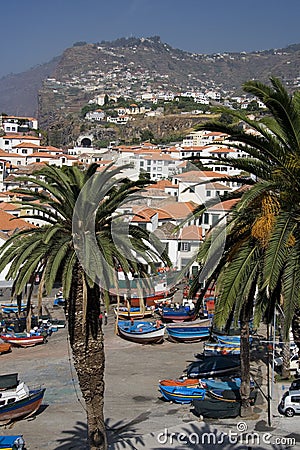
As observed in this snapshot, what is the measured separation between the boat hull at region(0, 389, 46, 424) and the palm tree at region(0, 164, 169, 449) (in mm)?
7118

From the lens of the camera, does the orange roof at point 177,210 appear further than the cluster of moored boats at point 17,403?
Yes

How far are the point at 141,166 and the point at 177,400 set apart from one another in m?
62.7

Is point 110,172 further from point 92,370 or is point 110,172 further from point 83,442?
point 83,442

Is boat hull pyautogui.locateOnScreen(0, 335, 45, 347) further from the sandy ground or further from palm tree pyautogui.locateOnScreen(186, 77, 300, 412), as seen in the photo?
palm tree pyautogui.locateOnScreen(186, 77, 300, 412)

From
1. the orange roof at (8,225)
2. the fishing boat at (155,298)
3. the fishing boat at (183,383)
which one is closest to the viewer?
the fishing boat at (183,383)

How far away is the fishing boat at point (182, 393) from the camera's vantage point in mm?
19534

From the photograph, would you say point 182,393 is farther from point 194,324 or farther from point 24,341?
point 24,341

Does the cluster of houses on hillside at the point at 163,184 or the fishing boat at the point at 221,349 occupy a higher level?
the cluster of houses on hillside at the point at 163,184

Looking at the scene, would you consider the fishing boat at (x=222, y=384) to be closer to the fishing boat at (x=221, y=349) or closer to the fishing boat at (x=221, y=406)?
the fishing boat at (x=221, y=406)

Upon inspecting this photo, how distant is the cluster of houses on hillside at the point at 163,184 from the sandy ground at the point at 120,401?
474cm

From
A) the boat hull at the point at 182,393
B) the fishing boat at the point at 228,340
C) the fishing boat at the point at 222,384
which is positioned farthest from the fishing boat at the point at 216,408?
the fishing boat at the point at 228,340

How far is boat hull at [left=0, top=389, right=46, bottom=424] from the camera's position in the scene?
18188 millimetres

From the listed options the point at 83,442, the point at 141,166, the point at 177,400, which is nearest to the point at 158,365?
the point at 177,400

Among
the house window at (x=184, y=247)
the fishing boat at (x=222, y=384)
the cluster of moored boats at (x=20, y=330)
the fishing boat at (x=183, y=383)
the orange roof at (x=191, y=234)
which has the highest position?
the orange roof at (x=191, y=234)
